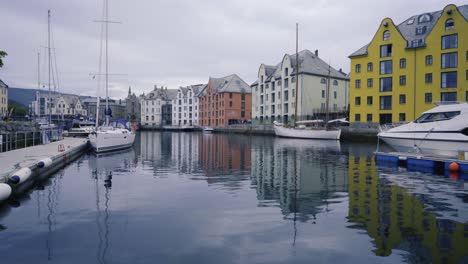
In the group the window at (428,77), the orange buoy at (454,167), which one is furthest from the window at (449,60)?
the orange buoy at (454,167)

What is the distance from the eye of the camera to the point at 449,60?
43688 millimetres

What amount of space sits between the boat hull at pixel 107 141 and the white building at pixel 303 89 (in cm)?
4018

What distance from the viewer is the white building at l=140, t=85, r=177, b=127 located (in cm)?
12925

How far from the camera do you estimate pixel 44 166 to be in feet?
49.8

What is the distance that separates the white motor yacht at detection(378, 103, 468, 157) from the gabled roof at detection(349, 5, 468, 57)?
88.5 ft

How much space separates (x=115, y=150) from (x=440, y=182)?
25.8 metres

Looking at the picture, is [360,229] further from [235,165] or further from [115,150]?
[115,150]

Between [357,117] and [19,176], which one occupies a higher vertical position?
[357,117]

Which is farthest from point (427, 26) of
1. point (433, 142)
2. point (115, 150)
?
point (115, 150)

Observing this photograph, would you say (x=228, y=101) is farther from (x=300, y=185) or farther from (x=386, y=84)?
(x=300, y=185)

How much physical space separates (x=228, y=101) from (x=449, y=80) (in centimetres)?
5792

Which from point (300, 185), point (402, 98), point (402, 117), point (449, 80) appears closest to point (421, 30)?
point (449, 80)

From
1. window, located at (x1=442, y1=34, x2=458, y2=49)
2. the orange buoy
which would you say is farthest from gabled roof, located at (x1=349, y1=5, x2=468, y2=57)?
the orange buoy

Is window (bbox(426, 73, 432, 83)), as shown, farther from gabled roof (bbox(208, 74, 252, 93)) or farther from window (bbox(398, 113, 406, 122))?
gabled roof (bbox(208, 74, 252, 93))
